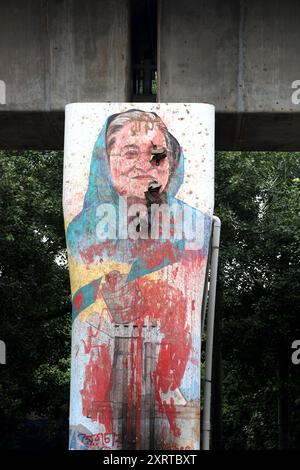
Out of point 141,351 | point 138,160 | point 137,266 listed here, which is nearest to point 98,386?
point 141,351

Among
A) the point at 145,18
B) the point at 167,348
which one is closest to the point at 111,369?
the point at 167,348

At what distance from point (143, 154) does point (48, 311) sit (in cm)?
1515

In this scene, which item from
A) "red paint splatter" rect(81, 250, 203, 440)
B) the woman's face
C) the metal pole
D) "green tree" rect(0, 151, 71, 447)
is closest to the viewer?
"red paint splatter" rect(81, 250, 203, 440)

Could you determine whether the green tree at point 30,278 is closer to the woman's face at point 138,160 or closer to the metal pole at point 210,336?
the metal pole at point 210,336

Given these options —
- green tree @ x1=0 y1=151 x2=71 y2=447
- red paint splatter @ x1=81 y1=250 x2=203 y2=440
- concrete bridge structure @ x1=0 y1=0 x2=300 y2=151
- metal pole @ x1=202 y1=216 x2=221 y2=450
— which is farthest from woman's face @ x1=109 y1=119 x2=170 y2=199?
green tree @ x1=0 y1=151 x2=71 y2=447

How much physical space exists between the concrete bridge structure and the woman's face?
67 centimetres

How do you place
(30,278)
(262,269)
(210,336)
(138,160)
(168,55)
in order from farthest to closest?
(262,269)
(30,278)
(168,55)
(210,336)
(138,160)

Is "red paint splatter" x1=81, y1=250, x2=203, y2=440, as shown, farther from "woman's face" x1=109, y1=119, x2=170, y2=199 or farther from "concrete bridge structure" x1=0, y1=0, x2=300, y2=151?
"concrete bridge structure" x1=0, y1=0, x2=300, y2=151

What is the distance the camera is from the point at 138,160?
12445mm

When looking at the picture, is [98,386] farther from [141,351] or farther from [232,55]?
[232,55]

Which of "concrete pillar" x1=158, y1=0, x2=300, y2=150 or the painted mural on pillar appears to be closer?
the painted mural on pillar

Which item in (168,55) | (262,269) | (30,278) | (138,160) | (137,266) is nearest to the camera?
(137,266)

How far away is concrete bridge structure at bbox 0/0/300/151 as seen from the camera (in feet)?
42.7

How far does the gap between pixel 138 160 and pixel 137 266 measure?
4.33 feet
